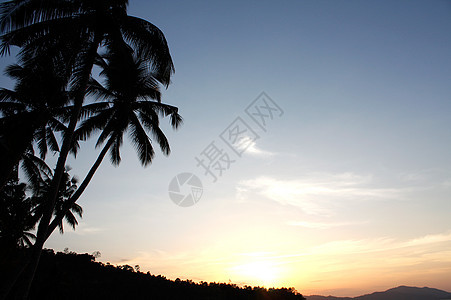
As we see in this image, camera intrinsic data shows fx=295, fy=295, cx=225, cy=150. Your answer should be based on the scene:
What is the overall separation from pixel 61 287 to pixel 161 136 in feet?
66.6

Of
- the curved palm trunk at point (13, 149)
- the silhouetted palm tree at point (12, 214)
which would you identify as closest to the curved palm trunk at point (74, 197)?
the curved palm trunk at point (13, 149)

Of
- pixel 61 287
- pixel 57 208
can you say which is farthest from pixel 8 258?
pixel 61 287

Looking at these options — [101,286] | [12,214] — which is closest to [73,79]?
[12,214]

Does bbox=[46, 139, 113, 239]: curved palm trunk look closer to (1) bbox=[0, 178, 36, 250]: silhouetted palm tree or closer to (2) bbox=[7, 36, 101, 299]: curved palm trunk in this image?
(2) bbox=[7, 36, 101, 299]: curved palm trunk

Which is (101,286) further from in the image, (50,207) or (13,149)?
(50,207)

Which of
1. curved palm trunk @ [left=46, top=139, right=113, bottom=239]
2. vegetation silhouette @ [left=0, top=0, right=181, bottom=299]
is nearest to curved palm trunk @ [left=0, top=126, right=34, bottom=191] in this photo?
vegetation silhouette @ [left=0, top=0, right=181, bottom=299]

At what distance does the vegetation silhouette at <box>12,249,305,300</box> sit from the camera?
2572cm

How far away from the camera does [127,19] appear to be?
10.2m

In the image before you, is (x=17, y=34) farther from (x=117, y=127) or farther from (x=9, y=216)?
(x=9, y=216)

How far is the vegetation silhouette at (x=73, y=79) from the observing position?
29.3ft

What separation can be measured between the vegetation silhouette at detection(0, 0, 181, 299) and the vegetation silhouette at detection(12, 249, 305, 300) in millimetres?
17196

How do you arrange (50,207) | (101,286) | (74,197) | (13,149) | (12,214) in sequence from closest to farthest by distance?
(50,207)
(74,197)
(13,149)
(12,214)
(101,286)

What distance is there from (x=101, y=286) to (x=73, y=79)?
3496 centimetres

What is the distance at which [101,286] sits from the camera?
37.2m
